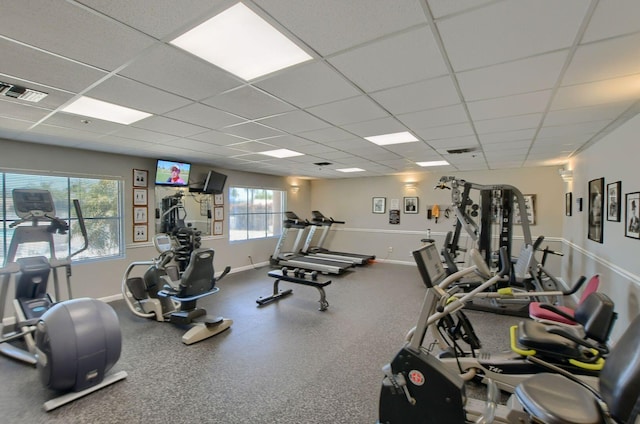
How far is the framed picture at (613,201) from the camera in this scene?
308 centimetres

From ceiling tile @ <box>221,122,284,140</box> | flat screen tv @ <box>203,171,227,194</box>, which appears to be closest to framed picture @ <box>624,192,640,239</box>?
ceiling tile @ <box>221,122,284,140</box>

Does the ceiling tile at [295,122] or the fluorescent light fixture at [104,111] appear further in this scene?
the ceiling tile at [295,122]

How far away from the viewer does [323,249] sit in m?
9.05

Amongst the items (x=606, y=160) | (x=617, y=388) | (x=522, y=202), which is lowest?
(x=617, y=388)

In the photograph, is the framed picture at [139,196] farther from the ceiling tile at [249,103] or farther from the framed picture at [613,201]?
the framed picture at [613,201]

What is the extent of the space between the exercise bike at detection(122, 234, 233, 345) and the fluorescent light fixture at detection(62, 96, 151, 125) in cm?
165

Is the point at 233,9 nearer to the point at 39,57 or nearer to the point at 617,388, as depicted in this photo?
the point at 39,57

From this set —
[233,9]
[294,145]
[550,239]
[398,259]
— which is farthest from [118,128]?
[550,239]

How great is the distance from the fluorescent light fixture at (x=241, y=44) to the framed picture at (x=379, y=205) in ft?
22.1

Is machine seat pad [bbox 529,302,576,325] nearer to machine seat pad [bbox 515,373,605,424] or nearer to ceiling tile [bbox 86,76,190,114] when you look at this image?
machine seat pad [bbox 515,373,605,424]

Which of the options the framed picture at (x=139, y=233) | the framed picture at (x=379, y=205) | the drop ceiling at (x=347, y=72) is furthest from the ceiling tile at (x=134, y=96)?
the framed picture at (x=379, y=205)

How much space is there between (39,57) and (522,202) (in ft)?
19.1

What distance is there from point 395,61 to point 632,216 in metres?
2.77

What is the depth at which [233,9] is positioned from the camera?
1.40 m
